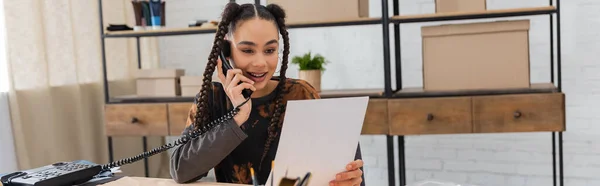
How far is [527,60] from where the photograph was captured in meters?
2.38

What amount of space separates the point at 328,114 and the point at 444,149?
7.40ft

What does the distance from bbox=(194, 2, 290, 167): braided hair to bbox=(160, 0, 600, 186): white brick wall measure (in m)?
1.83

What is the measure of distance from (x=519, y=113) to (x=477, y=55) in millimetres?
278

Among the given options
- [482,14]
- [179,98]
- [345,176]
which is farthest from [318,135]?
[179,98]

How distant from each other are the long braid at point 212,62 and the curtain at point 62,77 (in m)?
1.57

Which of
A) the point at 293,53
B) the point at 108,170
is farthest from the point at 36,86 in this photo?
the point at 108,170

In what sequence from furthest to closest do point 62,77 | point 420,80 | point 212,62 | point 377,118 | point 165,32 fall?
point 420,80
point 62,77
point 165,32
point 377,118
point 212,62

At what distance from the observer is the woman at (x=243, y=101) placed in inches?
47.4

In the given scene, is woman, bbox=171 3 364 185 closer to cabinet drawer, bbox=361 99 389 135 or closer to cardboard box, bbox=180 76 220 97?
cabinet drawer, bbox=361 99 389 135

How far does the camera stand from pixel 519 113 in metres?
2.36

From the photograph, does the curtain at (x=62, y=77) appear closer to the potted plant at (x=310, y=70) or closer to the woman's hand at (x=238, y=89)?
the potted plant at (x=310, y=70)

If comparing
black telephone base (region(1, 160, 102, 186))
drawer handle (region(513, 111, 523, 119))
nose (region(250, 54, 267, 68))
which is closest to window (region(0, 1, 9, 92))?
black telephone base (region(1, 160, 102, 186))

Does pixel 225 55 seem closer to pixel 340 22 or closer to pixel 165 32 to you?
pixel 340 22

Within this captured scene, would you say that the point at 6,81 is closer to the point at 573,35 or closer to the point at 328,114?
the point at 328,114
